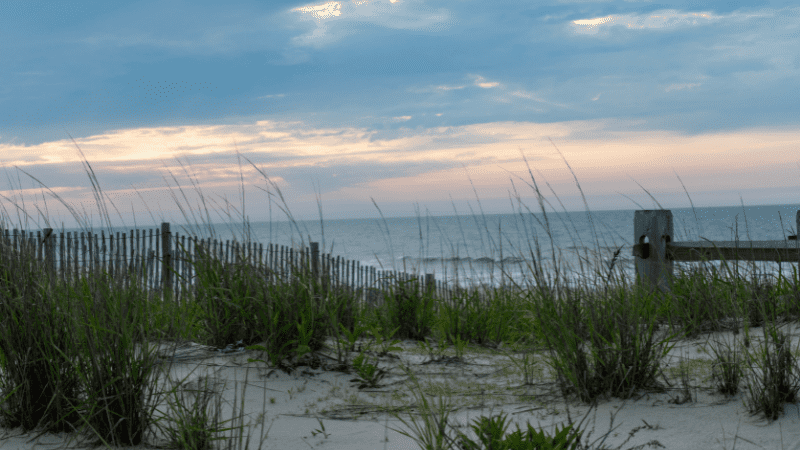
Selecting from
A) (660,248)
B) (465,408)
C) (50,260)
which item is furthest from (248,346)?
(660,248)

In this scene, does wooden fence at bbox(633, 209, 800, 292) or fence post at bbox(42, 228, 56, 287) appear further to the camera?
wooden fence at bbox(633, 209, 800, 292)

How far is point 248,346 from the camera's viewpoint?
3.03 m

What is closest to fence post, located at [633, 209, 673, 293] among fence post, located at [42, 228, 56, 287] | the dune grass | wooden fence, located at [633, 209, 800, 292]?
wooden fence, located at [633, 209, 800, 292]

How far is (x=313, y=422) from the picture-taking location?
2.54m

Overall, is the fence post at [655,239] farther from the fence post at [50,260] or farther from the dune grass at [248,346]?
Answer: the fence post at [50,260]

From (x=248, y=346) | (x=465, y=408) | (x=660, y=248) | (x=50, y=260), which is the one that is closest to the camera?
(x=465, y=408)

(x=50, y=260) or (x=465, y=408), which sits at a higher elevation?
(x=50, y=260)

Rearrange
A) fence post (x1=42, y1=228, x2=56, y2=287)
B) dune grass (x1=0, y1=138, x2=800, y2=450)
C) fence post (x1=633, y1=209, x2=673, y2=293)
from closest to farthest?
dune grass (x1=0, y1=138, x2=800, y2=450) < fence post (x1=42, y1=228, x2=56, y2=287) < fence post (x1=633, y1=209, x2=673, y2=293)

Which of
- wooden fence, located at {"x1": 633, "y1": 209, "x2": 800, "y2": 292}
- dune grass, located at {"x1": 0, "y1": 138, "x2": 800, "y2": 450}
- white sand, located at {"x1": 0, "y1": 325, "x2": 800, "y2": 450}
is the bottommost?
white sand, located at {"x1": 0, "y1": 325, "x2": 800, "y2": 450}

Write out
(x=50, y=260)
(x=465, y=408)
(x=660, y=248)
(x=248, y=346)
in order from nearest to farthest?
(x=465, y=408), (x=50, y=260), (x=248, y=346), (x=660, y=248)

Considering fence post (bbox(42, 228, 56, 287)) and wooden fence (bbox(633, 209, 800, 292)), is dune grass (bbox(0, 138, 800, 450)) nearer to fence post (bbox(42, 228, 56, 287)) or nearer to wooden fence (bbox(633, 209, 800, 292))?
fence post (bbox(42, 228, 56, 287))

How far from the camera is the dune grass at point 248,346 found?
2.13 m

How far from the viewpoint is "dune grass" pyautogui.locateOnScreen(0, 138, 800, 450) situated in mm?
2133

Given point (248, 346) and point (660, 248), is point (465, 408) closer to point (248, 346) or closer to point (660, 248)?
point (248, 346)
